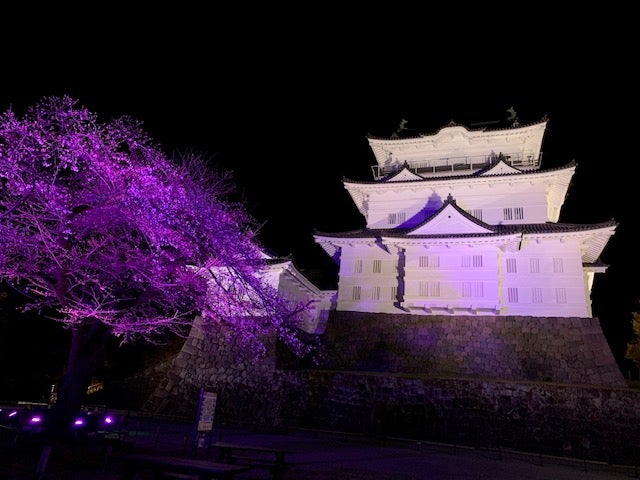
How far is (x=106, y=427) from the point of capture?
41.3 ft

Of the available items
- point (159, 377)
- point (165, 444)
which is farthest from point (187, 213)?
point (159, 377)

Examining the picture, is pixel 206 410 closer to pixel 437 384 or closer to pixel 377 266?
pixel 437 384

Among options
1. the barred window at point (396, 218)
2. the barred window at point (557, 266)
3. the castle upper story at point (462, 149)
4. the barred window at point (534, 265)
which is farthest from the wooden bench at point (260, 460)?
the castle upper story at point (462, 149)

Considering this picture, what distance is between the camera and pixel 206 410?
9.10 meters

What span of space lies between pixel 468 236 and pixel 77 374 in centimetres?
1748

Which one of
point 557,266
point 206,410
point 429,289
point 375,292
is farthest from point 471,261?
point 206,410

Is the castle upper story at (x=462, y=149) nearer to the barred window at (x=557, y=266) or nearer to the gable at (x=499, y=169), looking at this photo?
the gable at (x=499, y=169)

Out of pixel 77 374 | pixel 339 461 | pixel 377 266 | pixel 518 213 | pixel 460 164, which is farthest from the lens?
Answer: pixel 460 164

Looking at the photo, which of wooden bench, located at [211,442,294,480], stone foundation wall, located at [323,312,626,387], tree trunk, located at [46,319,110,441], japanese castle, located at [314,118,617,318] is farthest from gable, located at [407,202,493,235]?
tree trunk, located at [46,319,110,441]

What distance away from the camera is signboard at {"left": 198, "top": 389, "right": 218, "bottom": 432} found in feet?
29.1

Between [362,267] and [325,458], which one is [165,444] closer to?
[325,458]

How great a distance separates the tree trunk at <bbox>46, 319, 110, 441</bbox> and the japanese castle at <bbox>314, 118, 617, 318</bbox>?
14.0 meters

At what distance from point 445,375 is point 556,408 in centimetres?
453

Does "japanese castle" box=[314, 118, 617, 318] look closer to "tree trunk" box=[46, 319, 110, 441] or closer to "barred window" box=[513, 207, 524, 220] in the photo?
"barred window" box=[513, 207, 524, 220]
